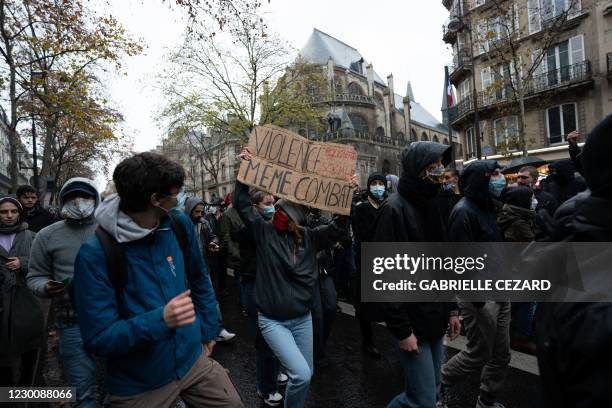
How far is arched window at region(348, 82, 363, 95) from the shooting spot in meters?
53.5

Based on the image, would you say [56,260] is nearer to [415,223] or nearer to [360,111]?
[415,223]

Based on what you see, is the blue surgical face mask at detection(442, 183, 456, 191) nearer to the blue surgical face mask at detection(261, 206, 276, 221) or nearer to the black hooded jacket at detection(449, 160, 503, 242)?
the black hooded jacket at detection(449, 160, 503, 242)

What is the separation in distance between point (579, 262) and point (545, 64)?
2837 cm

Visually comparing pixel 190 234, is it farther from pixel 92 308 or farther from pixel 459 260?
pixel 459 260

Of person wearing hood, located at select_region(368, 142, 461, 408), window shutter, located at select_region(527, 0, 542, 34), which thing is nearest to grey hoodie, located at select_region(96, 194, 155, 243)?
person wearing hood, located at select_region(368, 142, 461, 408)

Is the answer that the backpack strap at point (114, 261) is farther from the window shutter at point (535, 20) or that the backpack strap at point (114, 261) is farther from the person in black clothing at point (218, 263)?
the window shutter at point (535, 20)

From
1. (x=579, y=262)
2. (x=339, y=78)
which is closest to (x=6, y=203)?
(x=579, y=262)

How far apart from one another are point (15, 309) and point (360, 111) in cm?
5060

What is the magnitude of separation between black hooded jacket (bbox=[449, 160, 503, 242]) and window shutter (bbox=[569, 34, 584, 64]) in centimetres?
2513

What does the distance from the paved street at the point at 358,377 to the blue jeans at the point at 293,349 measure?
97cm

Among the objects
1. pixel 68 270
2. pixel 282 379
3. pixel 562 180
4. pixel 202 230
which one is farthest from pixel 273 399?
pixel 562 180

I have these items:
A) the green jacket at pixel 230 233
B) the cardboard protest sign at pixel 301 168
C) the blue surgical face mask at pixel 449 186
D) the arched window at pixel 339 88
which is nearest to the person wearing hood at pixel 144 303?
the cardboard protest sign at pixel 301 168

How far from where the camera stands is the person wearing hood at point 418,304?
8.07 feet

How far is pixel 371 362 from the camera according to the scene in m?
4.68
